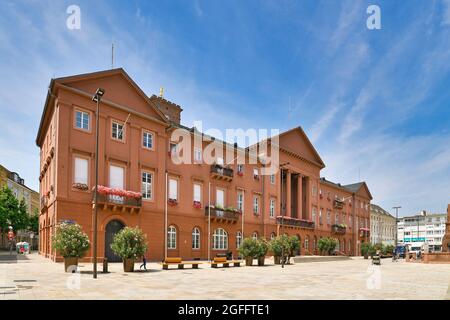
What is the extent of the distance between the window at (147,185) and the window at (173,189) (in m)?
2.63

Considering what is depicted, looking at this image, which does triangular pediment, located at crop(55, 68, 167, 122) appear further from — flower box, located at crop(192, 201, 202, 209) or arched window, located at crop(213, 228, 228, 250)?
arched window, located at crop(213, 228, 228, 250)

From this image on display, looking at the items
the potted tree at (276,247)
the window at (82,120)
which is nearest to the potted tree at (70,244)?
the window at (82,120)

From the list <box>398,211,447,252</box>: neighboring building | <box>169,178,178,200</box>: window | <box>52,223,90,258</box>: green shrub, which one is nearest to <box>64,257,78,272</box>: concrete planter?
<box>52,223,90,258</box>: green shrub

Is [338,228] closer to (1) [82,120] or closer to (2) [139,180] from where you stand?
(2) [139,180]

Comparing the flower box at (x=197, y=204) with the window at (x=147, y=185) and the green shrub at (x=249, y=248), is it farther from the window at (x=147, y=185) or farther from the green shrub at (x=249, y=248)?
the green shrub at (x=249, y=248)

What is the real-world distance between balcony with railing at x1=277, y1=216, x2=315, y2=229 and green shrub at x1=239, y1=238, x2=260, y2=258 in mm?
18554

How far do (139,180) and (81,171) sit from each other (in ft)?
17.8

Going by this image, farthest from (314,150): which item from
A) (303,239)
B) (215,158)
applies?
(215,158)

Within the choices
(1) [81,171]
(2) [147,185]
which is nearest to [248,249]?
(2) [147,185]

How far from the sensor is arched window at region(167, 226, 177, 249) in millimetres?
38344

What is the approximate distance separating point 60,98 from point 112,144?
5.53 m

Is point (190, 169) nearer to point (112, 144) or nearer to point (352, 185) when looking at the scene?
point (112, 144)

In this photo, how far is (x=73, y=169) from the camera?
102ft
